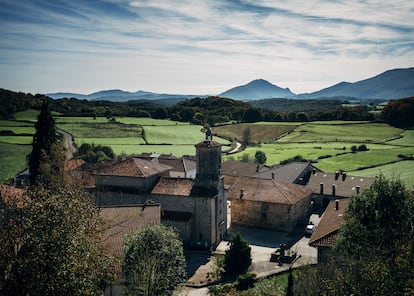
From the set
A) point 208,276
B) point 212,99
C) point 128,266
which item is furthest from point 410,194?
point 212,99

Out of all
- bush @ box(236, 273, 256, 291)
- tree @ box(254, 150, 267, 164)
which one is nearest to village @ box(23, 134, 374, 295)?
bush @ box(236, 273, 256, 291)

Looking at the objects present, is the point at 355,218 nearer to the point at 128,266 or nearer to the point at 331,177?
the point at 128,266

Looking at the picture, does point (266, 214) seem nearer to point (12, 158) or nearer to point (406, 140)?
point (12, 158)

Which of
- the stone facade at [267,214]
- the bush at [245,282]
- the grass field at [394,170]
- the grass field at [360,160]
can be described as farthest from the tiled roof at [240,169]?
the bush at [245,282]

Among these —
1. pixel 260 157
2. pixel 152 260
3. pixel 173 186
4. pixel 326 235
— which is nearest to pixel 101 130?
pixel 260 157

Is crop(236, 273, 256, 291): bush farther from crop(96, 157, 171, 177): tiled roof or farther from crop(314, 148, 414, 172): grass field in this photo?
crop(314, 148, 414, 172): grass field

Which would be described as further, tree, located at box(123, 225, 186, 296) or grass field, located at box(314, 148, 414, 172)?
grass field, located at box(314, 148, 414, 172)
